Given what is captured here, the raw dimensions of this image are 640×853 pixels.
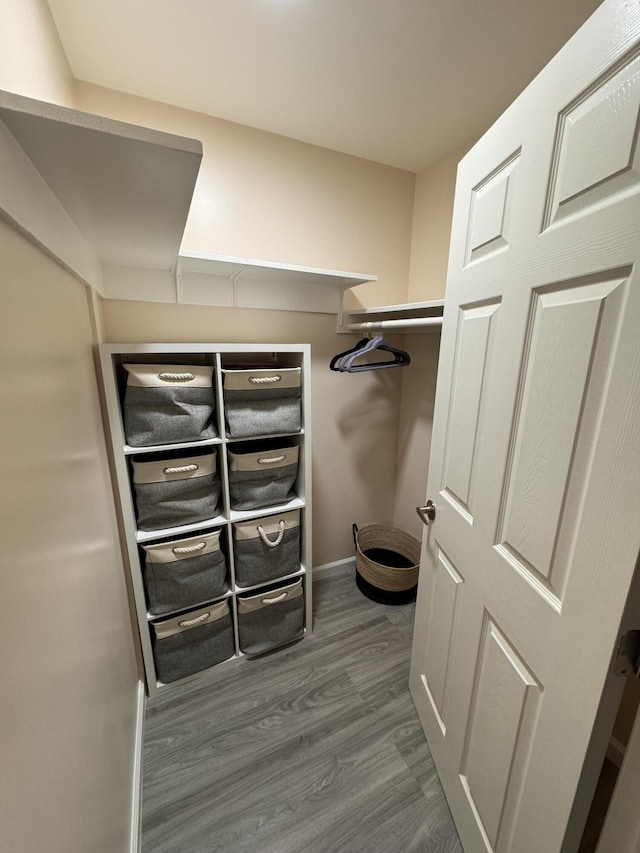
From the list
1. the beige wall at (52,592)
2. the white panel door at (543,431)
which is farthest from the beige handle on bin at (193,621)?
the white panel door at (543,431)

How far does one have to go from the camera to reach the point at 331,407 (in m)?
2.01

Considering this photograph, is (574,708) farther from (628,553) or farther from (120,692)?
(120,692)

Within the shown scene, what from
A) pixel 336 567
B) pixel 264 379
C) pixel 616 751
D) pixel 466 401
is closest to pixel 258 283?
pixel 264 379

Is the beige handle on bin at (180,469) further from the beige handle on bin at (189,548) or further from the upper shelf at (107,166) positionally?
the upper shelf at (107,166)

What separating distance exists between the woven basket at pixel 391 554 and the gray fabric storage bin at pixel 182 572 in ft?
3.03

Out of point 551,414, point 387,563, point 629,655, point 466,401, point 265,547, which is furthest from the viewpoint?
point 387,563

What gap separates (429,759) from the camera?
4.21 ft

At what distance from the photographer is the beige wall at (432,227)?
1701mm

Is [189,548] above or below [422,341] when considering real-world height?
below

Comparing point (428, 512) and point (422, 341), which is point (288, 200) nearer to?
point (422, 341)

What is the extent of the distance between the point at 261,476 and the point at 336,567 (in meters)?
1.11

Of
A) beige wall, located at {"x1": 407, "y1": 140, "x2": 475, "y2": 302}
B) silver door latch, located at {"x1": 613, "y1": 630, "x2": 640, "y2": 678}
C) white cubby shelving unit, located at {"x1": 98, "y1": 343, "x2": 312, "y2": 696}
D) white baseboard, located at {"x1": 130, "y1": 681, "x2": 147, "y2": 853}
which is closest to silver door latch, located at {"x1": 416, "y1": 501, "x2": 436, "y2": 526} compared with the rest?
white cubby shelving unit, located at {"x1": 98, "y1": 343, "x2": 312, "y2": 696}

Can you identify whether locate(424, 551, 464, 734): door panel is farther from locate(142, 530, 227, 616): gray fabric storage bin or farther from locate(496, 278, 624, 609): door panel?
locate(142, 530, 227, 616): gray fabric storage bin

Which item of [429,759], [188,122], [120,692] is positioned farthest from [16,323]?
[429,759]
